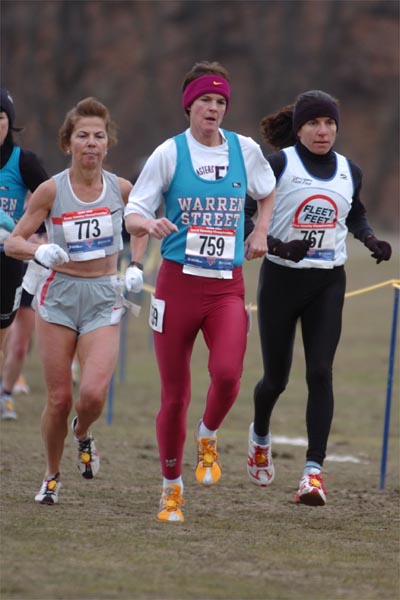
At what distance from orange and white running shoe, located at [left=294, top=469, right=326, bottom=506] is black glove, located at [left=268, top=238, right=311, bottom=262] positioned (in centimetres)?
120

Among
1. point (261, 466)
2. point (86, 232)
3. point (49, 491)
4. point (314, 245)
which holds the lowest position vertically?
point (49, 491)

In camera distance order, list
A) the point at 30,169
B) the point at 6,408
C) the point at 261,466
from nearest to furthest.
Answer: the point at 30,169 → the point at 261,466 → the point at 6,408

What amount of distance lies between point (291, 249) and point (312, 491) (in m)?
1.33

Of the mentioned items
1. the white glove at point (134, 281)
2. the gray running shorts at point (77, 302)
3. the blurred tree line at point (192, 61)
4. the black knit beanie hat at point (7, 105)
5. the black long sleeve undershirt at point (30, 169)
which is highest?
the blurred tree line at point (192, 61)

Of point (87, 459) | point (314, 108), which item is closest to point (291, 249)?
point (314, 108)

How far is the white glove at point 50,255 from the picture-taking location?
22.8 ft

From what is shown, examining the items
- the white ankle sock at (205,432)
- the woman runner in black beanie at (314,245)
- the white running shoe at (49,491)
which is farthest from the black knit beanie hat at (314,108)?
the white running shoe at (49,491)

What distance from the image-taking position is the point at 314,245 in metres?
7.73

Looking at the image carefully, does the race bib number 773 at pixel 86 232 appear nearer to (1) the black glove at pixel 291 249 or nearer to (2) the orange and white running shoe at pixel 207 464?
(1) the black glove at pixel 291 249

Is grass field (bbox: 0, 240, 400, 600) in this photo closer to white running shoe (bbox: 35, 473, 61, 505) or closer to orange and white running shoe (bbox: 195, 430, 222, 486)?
white running shoe (bbox: 35, 473, 61, 505)

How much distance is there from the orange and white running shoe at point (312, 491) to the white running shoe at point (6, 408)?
510 centimetres

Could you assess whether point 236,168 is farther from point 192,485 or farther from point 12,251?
point 192,485

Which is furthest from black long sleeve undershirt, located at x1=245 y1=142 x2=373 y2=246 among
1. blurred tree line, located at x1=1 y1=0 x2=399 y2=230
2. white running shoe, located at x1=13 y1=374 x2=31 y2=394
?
blurred tree line, located at x1=1 y1=0 x2=399 y2=230

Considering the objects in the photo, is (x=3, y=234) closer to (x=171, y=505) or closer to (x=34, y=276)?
(x=34, y=276)
